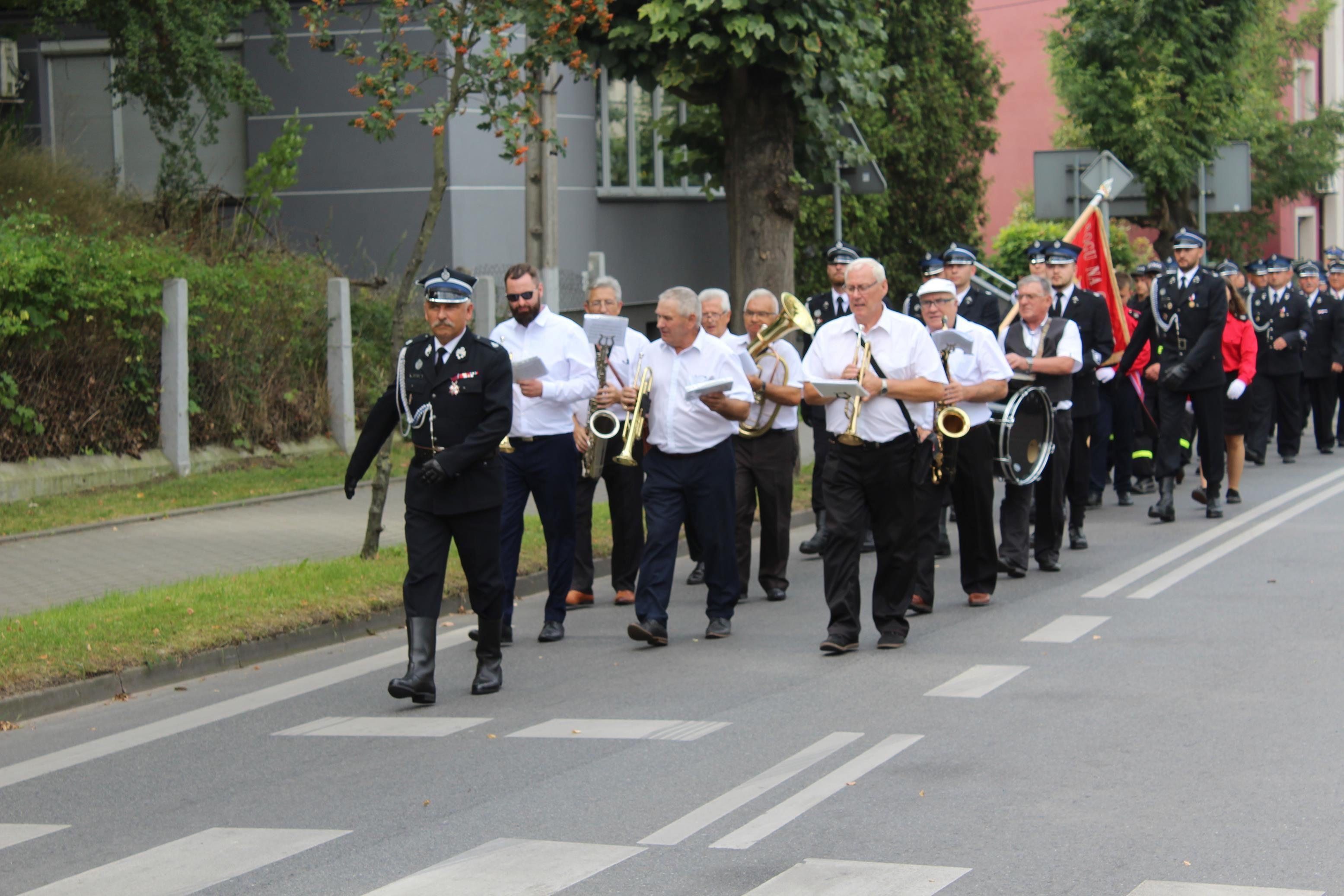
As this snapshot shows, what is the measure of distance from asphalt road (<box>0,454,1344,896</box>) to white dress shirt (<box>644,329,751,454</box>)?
105cm

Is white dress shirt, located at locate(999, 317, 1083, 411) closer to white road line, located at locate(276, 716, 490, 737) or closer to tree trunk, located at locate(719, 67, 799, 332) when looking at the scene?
Answer: tree trunk, located at locate(719, 67, 799, 332)

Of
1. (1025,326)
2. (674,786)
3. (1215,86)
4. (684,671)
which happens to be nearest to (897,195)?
(1215,86)

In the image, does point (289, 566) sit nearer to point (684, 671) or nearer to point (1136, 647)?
point (684, 671)

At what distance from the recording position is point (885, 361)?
8789 mm

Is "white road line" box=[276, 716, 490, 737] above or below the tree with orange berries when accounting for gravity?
below

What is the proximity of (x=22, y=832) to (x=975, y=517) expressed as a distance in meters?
5.97

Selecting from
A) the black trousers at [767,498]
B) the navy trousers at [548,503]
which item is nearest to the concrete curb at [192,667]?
the navy trousers at [548,503]

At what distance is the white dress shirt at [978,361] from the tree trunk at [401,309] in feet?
10.9

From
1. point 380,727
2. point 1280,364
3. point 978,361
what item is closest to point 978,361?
point 978,361

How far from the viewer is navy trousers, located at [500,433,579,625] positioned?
945 centimetres

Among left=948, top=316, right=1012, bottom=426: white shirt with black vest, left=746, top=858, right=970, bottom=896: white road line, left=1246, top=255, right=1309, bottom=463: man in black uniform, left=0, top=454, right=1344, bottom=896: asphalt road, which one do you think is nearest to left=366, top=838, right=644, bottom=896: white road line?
left=0, top=454, right=1344, bottom=896: asphalt road

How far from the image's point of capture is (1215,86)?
3384cm

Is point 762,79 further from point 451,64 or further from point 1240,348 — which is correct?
point 1240,348

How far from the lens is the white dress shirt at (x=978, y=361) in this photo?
1010 cm
